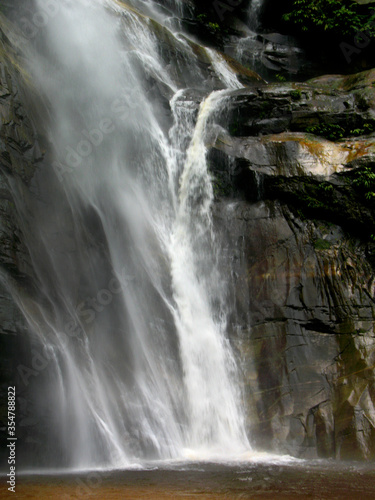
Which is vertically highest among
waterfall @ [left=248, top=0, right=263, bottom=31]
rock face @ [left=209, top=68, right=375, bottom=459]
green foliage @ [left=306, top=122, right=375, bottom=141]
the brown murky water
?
waterfall @ [left=248, top=0, right=263, bottom=31]

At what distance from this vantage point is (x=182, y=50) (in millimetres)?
14812

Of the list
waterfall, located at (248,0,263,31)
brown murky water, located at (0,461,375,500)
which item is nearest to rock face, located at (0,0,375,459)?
brown murky water, located at (0,461,375,500)

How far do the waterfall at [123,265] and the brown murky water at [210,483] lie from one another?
3.34 ft

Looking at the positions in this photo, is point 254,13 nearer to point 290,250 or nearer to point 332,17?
point 332,17

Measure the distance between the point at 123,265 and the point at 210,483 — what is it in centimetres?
486

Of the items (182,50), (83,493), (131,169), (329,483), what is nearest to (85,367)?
(83,493)

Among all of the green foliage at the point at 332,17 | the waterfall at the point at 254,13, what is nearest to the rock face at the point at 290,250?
the green foliage at the point at 332,17

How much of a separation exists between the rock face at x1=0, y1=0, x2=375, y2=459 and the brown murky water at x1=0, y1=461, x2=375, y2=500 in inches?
45.3

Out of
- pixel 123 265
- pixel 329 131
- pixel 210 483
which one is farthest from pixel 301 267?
pixel 210 483

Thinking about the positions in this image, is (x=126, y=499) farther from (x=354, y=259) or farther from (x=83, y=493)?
(x=354, y=259)

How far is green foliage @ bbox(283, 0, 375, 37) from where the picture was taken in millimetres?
17047

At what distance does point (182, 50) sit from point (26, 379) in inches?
477

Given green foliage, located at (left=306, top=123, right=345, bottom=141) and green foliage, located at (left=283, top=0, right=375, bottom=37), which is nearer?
green foliage, located at (left=306, top=123, right=345, bottom=141)

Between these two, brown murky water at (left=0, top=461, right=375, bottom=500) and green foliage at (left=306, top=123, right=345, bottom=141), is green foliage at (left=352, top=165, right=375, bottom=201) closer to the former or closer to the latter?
green foliage at (left=306, top=123, right=345, bottom=141)
